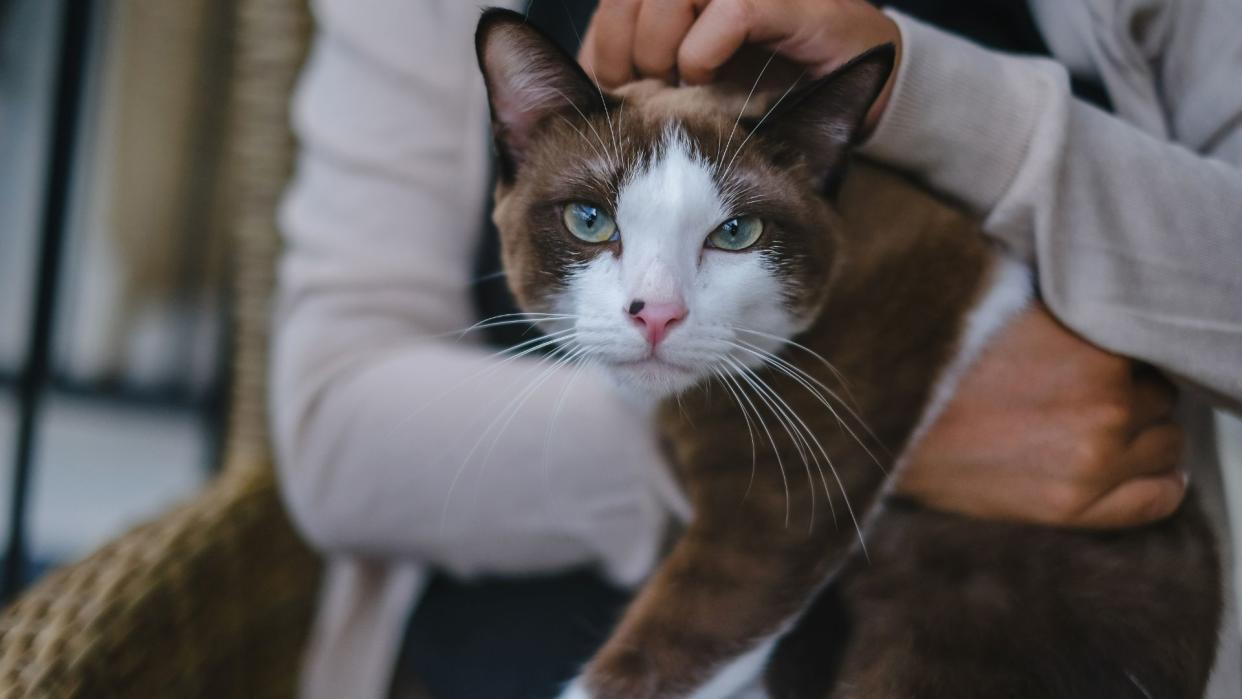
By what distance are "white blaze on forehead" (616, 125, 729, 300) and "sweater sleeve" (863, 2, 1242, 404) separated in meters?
0.11

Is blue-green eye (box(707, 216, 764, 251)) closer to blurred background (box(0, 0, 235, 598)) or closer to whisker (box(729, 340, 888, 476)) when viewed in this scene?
whisker (box(729, 340, 888, 476))

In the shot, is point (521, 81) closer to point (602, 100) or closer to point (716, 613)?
point (602, 100)

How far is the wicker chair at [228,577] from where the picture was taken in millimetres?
662

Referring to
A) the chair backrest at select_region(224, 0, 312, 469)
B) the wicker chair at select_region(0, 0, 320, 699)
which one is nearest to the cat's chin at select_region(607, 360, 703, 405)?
the wicker chair at select_region(0, 0, 320, 699)

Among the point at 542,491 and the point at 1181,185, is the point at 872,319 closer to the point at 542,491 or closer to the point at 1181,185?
the point at 1181,185

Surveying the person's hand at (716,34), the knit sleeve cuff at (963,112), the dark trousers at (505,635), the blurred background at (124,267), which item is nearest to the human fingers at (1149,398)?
the knit sleeve cuff at (963,112)

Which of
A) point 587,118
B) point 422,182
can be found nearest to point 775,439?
point 587,118

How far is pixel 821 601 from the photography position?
0.58 metres

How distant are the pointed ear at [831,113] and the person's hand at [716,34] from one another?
27 millimetres

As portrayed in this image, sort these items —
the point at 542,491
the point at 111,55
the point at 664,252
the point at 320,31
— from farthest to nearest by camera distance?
the point at 111,55
the point at 320,31
the point at 542,491
the point at 664,252

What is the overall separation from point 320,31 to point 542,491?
516mm

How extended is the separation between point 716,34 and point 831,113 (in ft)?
0.25

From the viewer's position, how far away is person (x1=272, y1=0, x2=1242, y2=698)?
20.7 inches

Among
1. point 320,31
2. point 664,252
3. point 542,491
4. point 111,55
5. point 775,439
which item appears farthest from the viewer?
point 111,55
